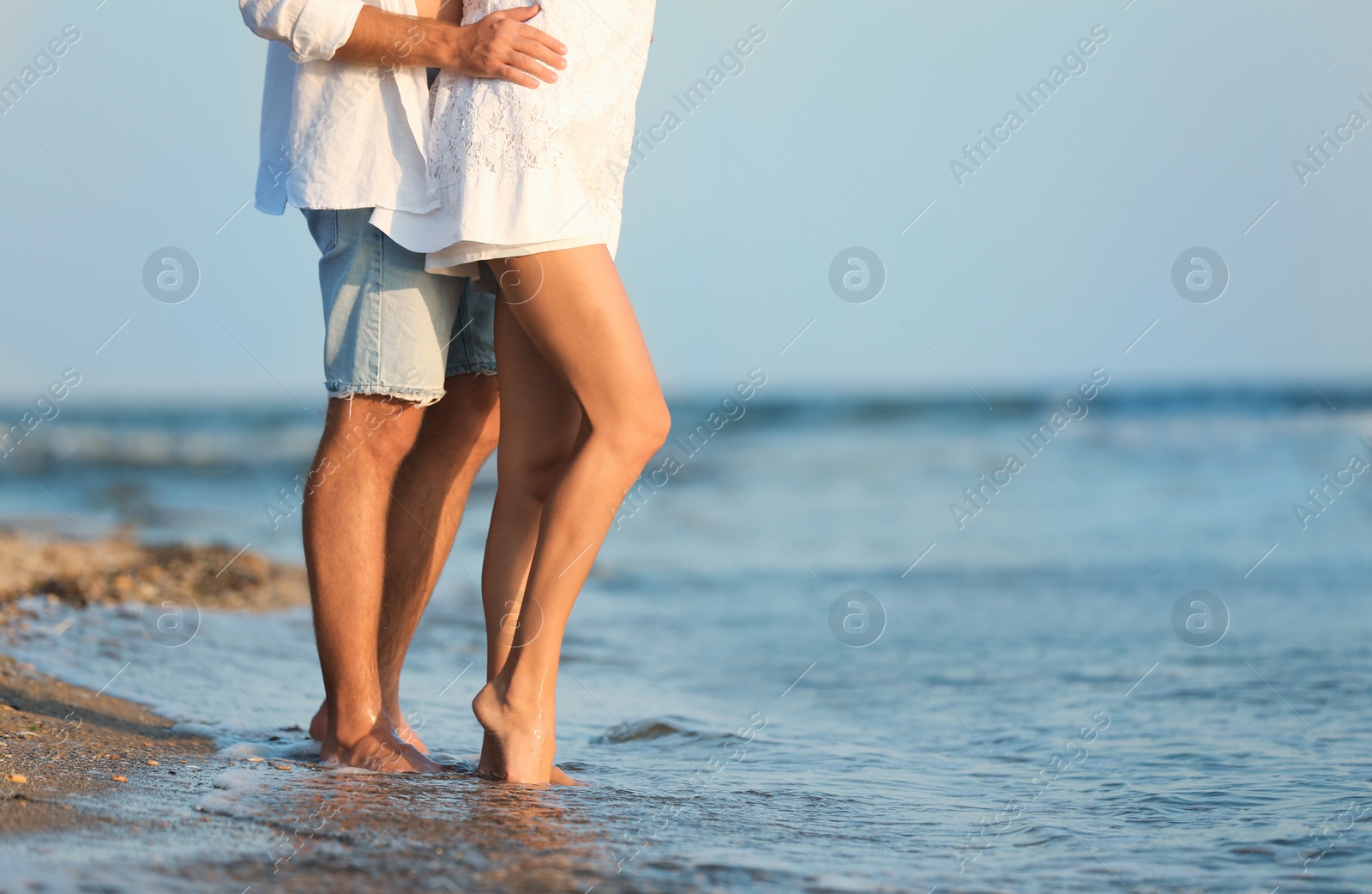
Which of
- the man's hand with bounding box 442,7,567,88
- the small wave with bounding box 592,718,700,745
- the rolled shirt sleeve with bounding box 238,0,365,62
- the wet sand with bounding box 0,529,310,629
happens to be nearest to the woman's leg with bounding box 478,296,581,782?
the man's hand with bounding box 442,7,567,88

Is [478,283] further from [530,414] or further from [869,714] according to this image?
[869,714]

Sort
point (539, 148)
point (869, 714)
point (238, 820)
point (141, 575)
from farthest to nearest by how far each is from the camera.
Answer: point (141, 575) → point (869, 714) → point (539, 148) → point (238, 820)

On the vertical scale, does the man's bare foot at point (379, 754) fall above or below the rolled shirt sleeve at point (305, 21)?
below

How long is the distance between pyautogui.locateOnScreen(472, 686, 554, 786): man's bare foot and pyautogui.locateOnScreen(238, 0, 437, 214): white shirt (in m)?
0.81

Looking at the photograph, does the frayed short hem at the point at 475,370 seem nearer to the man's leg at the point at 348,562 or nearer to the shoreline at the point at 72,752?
the man's leg at the point at 348,562

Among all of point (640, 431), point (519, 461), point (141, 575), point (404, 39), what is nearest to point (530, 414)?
point (519, 461)

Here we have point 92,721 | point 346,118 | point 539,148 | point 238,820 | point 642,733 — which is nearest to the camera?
point 238,820

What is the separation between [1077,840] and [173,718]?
1765 millimetres

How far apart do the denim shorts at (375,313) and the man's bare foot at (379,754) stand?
0.59 metres

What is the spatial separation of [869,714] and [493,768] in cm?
134

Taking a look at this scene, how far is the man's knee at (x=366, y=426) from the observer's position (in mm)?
2018

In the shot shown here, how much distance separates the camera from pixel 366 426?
203 cm

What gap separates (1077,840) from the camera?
5.84 ft

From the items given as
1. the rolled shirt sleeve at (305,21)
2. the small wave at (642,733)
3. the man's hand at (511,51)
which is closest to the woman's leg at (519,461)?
the man's hand at (511,51)
